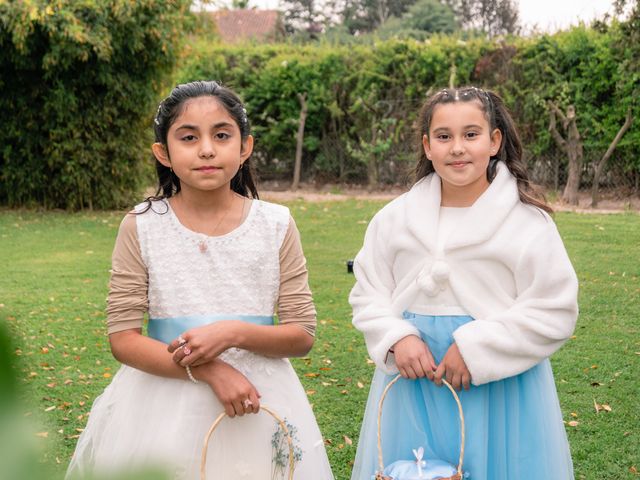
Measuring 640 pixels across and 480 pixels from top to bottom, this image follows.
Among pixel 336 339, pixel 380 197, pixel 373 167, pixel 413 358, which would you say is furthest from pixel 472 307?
pixel 373 167

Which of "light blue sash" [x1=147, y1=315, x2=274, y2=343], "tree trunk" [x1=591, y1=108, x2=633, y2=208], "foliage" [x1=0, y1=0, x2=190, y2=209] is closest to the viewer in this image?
"light blue sash" [x1=147, y1=315, x2=274, y2=343]

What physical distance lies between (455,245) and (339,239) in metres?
7.11

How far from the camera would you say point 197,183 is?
2.07 m

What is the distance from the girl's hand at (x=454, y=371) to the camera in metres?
2.19

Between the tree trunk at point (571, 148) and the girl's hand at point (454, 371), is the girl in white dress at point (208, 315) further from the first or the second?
the tree trunk at point (571, 148)

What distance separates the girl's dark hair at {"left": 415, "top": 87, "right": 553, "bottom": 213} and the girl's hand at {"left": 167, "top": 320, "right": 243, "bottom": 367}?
891 millimetres

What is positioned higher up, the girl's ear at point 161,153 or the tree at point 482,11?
the tree at point 482,11

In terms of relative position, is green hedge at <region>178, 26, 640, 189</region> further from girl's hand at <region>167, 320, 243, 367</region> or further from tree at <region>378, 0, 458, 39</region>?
tree at <region>378, 0, 458, 39</region>

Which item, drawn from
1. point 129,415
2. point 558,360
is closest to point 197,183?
point 129,415

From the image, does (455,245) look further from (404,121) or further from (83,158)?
(404,121)

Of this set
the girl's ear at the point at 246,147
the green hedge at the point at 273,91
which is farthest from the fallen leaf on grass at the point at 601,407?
the green hedge at the point at 273,91

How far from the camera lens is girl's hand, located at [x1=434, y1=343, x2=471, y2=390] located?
219 centimetres

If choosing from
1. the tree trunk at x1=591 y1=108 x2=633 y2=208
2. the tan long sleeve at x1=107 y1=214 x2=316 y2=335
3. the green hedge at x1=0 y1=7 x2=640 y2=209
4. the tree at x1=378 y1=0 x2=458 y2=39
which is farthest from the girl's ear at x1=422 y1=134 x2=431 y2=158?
the tree at x1=378 y1=0 x2=458 y2=39

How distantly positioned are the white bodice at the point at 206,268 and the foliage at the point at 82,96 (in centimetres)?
908
